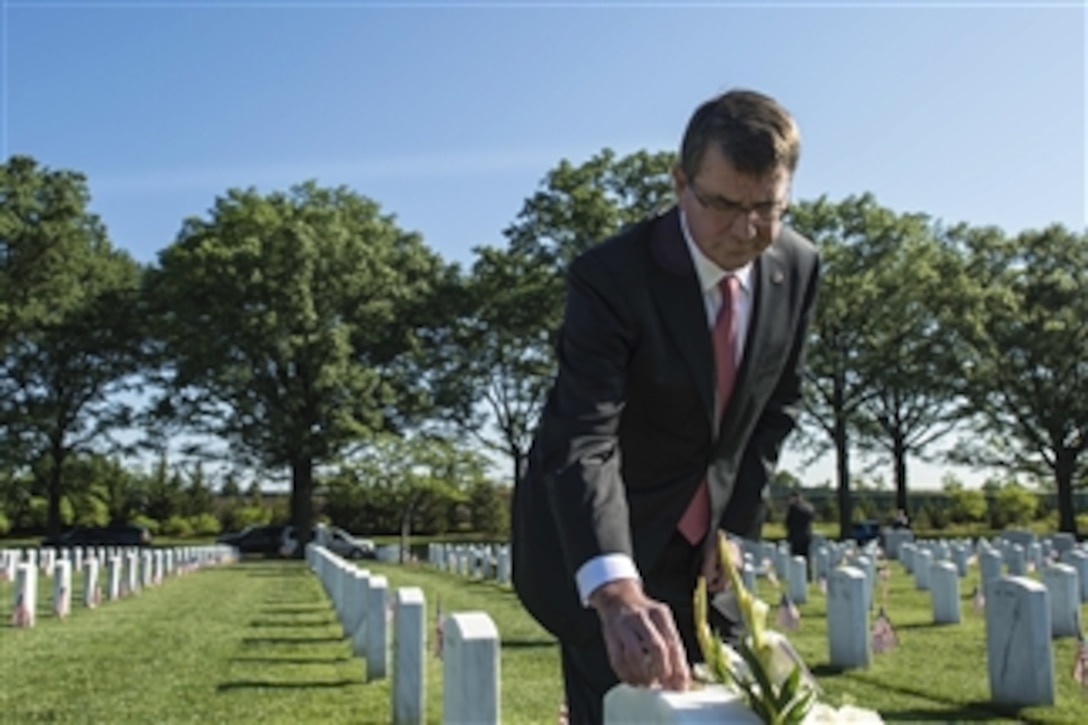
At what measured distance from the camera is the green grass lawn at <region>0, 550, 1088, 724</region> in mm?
7281

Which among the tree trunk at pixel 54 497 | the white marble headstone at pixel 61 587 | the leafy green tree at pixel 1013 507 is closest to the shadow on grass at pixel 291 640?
the white marble headstone at pixel 61 587

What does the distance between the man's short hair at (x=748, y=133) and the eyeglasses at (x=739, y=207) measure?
0.07 metres

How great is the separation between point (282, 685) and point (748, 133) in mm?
7346

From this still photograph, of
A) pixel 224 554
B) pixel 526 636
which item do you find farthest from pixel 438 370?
pixel 526 636

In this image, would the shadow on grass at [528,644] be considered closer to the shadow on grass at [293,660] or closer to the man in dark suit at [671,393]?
the shadow on grass at [293,660]

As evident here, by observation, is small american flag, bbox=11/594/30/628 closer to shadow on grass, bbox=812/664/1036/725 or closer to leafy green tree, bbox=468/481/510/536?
shadow on grass, bbox=812/664/1036/725

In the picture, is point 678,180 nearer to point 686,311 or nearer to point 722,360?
point 686,311

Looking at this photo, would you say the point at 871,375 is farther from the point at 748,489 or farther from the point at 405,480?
the point at 748,489

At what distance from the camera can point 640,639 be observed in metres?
1.87

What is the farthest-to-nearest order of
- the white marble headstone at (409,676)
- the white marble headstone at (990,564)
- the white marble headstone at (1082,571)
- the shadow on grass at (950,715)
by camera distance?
the white marble headstone at (1082,571) → the white marble headstone at (990,564) → the shadow on grass at (950,715) → the white marble headstone at (409,676)

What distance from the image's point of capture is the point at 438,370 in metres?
48.0

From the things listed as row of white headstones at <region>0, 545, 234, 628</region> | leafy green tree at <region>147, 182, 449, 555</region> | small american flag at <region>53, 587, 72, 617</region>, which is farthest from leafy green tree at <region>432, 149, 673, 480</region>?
small american flag at <region>53, 587, 72, 617</region>

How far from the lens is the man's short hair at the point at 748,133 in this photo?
219 cm

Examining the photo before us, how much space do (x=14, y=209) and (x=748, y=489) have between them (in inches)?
1913
